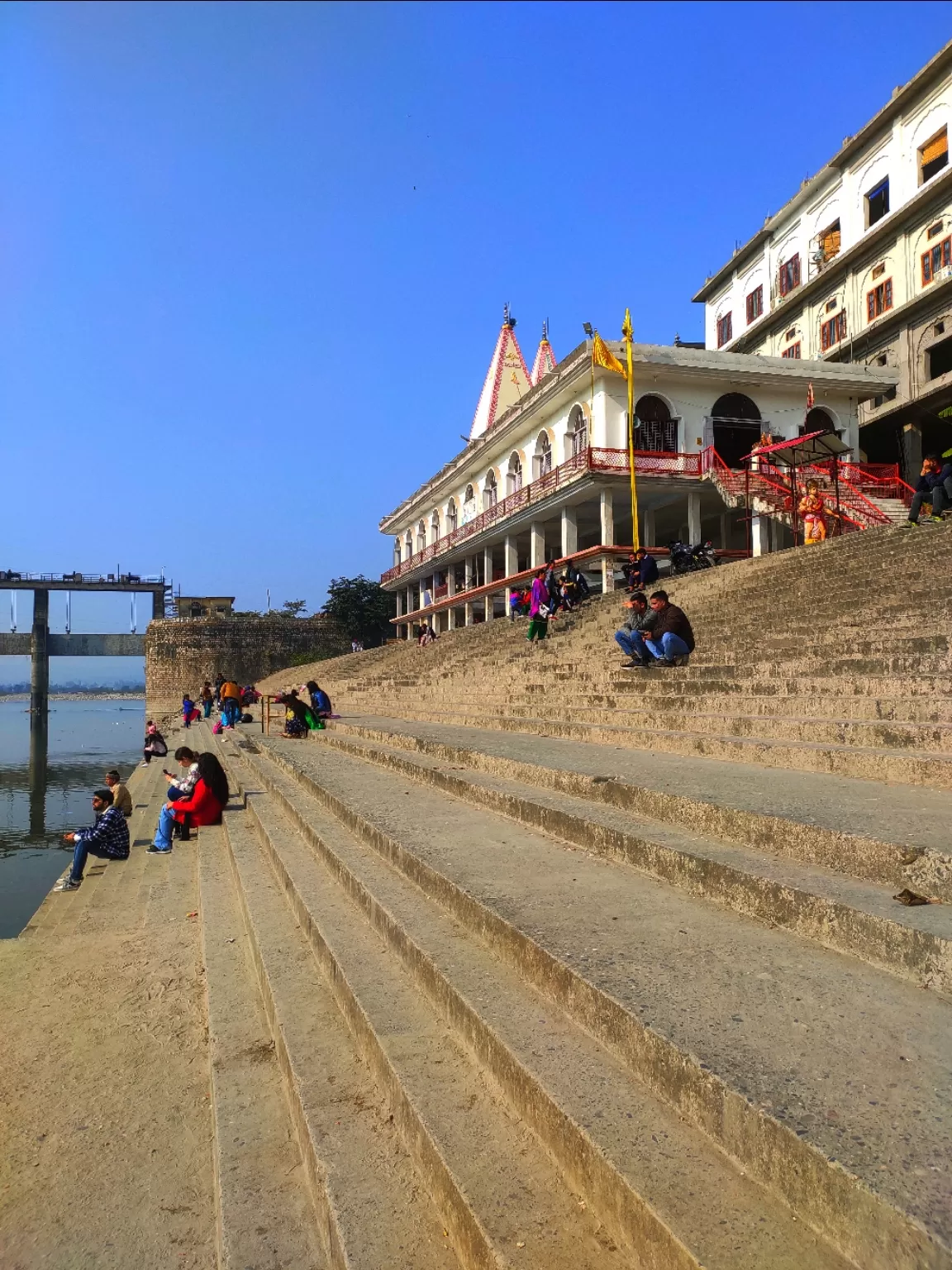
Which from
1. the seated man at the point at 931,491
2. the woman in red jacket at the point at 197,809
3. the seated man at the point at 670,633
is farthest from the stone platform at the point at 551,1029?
the seated man at the point at 931,491

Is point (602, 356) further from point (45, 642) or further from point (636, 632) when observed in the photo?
point (45, 642)

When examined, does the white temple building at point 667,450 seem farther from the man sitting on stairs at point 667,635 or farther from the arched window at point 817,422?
the man sitting on stairs at point 667,635

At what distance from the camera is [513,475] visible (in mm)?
26312

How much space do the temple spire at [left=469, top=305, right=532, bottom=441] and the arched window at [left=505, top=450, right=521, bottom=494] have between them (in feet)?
24.6

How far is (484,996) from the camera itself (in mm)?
2355

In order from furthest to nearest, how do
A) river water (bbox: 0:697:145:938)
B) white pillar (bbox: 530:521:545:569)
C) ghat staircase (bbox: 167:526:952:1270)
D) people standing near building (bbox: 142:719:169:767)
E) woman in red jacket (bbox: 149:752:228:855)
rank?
white pillar (bbox: 530:521:545:569), people standing near building (bbox: 142:719:169:767), river water (bbox: 0:697:145:938), woman in red jacket (bbox: 149:752:228:855), ghat staircase (bbox: 167:526:952:1270)

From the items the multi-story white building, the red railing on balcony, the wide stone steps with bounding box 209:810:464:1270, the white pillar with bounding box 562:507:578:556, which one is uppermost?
the multi-story white building

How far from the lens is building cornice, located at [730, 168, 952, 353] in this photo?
20672 millimetres

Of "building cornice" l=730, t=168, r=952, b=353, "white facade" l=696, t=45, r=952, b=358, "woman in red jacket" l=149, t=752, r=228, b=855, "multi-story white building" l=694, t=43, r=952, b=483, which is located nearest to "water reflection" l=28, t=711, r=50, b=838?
"woman in red jacket" l=149, t=752, r=228, b=855

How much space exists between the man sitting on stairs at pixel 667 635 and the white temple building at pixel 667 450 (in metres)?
10.2

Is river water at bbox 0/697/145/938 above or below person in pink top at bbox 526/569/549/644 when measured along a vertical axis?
below

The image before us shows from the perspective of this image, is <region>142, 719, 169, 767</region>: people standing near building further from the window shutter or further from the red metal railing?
the window shutter

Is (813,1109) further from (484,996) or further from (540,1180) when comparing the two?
(484,996)

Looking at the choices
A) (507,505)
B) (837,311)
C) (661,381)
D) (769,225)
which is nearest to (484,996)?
(661,381)
